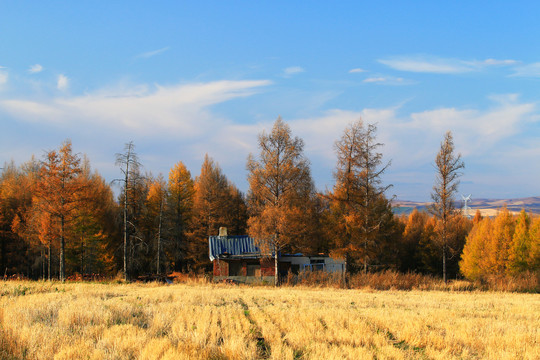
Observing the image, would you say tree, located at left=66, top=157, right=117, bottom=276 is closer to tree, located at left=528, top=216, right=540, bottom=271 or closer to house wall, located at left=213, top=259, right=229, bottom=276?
house wall, located at left=213, top=259, right=229, bottom=276

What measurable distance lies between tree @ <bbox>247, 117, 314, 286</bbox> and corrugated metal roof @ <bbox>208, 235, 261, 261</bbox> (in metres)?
6.51

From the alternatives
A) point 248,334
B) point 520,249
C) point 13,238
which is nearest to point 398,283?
point 248,334

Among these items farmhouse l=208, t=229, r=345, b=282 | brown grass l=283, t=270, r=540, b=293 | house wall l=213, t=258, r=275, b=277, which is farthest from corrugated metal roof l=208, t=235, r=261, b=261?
brown grass l=283, t=270, r=540, b=293

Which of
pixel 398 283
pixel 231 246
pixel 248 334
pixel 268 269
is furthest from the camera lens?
pixel 231 246

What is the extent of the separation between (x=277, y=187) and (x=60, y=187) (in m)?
15.3

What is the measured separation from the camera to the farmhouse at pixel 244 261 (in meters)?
36.4

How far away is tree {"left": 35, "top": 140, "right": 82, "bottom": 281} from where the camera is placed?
29.8 m

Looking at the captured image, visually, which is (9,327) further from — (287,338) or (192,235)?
(192,235)

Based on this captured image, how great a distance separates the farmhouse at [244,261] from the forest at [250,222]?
209 centimetres

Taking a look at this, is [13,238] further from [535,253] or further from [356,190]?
[535,253]

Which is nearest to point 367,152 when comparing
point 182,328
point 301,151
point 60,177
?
point 301,151

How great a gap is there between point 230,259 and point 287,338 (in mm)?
28986

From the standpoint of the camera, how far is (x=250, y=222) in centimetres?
2873

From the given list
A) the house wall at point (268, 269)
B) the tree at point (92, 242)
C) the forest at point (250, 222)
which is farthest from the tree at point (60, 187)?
the house wall at point (268, 269)
